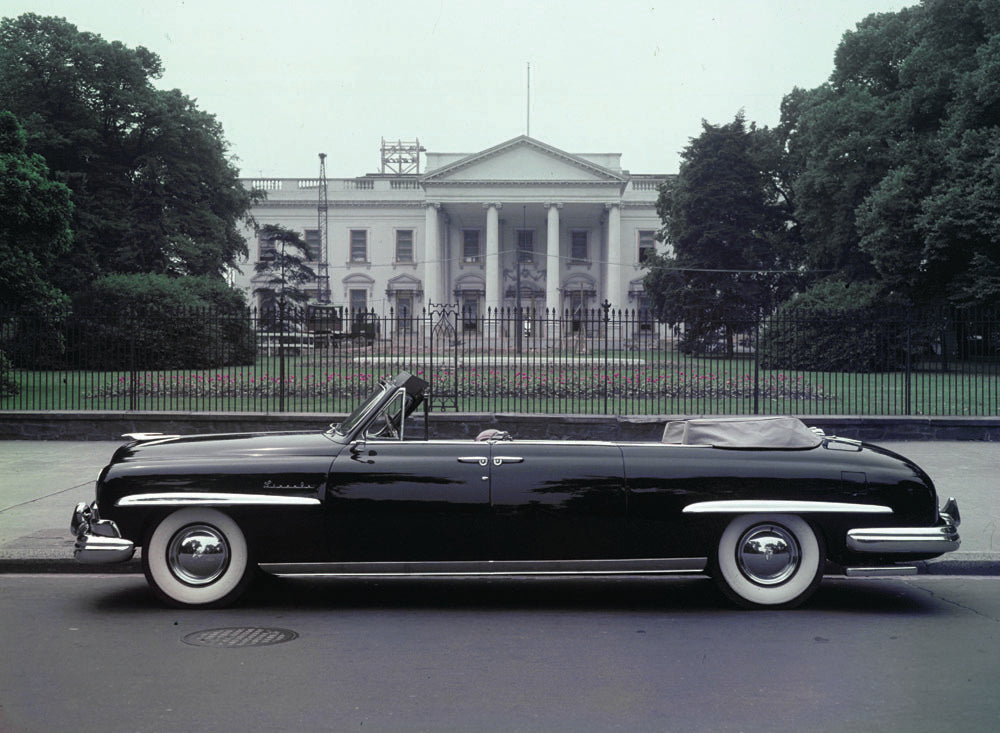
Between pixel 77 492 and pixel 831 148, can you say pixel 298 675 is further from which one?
pixel 831 148

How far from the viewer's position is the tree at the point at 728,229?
48594mm

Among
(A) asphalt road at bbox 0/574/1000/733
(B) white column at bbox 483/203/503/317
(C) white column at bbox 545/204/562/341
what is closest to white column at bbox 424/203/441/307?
(B) white column at bbox 483/203/503/317

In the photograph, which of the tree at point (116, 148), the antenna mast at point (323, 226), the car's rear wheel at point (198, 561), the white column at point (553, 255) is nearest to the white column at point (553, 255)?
the white column at point (553, 255)

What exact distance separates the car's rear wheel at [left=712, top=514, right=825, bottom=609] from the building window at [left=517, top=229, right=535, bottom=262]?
64.7 m

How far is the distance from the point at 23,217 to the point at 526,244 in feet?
172

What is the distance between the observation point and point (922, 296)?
109ft

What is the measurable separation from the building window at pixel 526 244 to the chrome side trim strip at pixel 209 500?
6482 cm

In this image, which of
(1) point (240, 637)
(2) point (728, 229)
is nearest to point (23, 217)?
(1) point (240, 637)

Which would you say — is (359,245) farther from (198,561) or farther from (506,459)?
(506,459)

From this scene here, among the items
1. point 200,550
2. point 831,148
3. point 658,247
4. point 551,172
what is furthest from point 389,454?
point 658,247

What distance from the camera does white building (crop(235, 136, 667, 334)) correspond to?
63.9 meters

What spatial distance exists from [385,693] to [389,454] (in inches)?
73.3

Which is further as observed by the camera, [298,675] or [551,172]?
[551,172]

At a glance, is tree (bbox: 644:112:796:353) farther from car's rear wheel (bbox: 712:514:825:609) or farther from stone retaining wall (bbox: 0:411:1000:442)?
car's rear wheel (bbox: 712:514:825:609)
